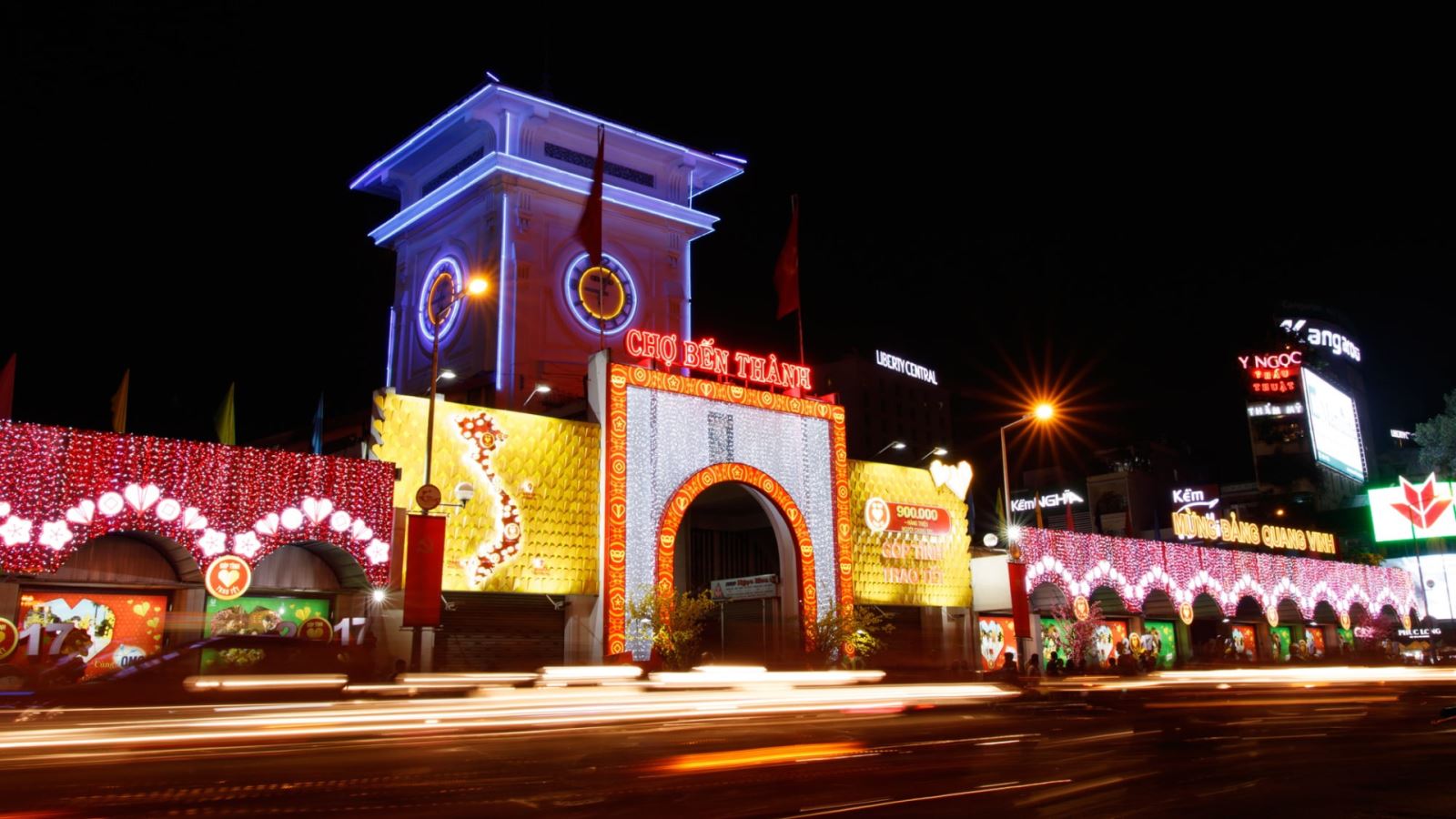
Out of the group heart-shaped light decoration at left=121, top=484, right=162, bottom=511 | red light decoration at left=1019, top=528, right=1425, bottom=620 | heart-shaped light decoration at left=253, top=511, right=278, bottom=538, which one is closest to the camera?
heart-shaped light decoration at left=121, top=484, right=162, bottom=511

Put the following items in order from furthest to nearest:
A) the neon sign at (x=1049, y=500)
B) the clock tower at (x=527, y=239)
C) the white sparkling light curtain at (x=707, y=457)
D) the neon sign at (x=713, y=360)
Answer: the neon sign at (x=1049, y=500) < the clock tower at (x=527, y=239) < the neon sign at (x=713, y=360) < the white sparkling light curtain at (x=707, y=457)

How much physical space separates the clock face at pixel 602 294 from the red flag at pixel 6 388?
20916mm

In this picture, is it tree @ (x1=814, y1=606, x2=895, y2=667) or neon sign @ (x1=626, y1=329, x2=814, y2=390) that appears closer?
neon sign @ (x1=626, y1=329, x2=814, y2=390)

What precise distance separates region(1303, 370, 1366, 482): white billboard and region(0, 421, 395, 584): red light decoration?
292 feet

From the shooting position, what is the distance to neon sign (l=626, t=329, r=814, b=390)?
3334 cm

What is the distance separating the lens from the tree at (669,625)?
101ft

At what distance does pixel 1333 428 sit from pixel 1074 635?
69626 millimetres

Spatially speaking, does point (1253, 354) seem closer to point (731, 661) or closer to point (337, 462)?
point (731, 661)


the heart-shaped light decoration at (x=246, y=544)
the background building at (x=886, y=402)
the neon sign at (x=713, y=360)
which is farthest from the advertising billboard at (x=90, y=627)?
the background building at (x=886, y=402)

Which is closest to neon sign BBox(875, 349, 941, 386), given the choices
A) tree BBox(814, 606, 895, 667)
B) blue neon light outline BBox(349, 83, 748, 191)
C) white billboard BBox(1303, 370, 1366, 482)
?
white billboard BBox(1303, 370, 1366, 482)

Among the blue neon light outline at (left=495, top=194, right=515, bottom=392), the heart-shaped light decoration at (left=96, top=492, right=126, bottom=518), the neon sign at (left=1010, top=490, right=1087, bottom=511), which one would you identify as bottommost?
the heart-shaped light decoration at (left=96, top=492, right=126, bottom=518)

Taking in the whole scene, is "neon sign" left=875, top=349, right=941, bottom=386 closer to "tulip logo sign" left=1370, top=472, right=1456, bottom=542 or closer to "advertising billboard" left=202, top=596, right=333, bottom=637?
"tulip logo sign" left=1370, top=472, right=1456, bottom=542

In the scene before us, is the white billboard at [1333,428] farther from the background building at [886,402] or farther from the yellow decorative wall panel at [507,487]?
the yellow decorative wall panel at [507,487]

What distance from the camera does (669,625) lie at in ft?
102
